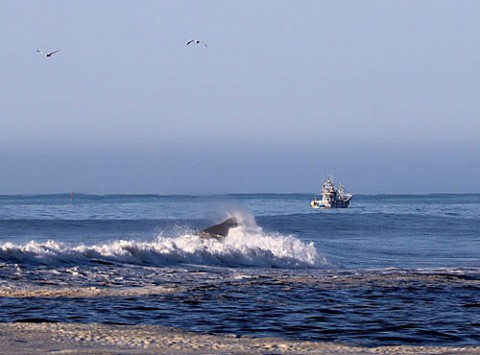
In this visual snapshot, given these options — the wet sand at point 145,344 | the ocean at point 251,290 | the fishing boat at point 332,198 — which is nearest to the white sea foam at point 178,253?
the ocean at point 251,290

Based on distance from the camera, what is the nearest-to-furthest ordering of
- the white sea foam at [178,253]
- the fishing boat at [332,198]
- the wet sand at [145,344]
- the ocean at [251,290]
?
the wet sand at [145,344] < the ocean at [251,290] < the white sea foam at [178,253] < the fishing boat at [332,198]

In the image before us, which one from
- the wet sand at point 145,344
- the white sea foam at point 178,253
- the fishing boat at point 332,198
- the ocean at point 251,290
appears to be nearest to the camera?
the wet sand at point 145,344

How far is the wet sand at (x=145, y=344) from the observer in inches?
526

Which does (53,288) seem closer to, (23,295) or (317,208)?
(23,295)

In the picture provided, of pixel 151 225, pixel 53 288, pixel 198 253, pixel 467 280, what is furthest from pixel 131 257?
pixel 151 225

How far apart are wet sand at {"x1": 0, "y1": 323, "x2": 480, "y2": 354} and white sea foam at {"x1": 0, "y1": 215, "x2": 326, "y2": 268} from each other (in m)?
12.1

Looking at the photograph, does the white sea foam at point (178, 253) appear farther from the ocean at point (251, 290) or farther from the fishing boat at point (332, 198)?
the fishing boat at point (332, 198)

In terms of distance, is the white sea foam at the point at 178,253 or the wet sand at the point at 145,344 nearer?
the wet sand at the point at 145,344

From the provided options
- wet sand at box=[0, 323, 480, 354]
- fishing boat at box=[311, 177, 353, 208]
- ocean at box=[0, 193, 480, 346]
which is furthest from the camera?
fishing boat at box=[311, 177, 353, 208]

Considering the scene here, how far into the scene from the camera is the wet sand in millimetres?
13369

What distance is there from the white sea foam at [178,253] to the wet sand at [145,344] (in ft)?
39.7

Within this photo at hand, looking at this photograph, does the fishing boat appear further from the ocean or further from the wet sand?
A: the wet sand

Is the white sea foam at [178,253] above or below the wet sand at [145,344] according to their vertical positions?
above

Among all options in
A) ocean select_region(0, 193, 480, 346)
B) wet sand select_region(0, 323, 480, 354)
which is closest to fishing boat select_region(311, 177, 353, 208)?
ocean select_region(0, 193, 480, 346)
